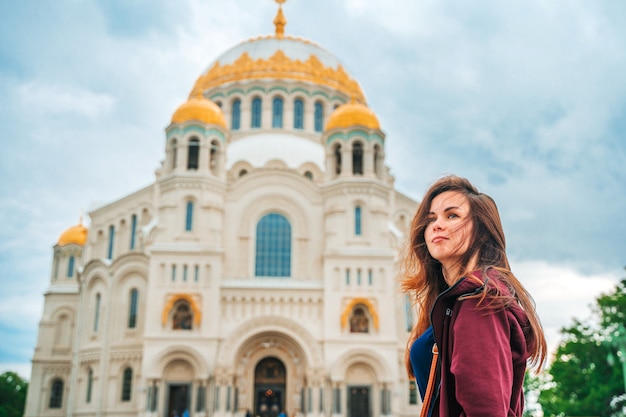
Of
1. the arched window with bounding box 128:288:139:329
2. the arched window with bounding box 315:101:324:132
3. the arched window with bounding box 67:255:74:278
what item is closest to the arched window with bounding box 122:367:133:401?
the arched window with bounding box 128:288:139:329

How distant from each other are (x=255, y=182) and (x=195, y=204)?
3.31m

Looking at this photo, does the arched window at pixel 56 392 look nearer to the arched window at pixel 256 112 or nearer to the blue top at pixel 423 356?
the arched window at pixel 256 112

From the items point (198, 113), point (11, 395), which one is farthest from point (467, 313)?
point (11, 395)

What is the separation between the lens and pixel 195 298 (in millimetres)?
29672

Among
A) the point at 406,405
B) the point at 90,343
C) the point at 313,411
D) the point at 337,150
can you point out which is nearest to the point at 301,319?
the point at 313,411

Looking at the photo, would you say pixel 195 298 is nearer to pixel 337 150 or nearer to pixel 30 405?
pixel 337 150

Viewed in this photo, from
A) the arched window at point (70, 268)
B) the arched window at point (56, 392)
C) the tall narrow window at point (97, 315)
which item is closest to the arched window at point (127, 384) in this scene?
the tall narrow window at point (97, 315)

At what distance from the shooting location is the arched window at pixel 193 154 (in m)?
33.2

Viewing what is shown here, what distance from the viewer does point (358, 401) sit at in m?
29.2

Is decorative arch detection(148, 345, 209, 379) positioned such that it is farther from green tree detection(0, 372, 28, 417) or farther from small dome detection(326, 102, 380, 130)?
green tree detection(0, 372, 28, 417)

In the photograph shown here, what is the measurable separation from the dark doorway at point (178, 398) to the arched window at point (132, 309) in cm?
460

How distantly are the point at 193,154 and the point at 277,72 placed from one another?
1185 cm

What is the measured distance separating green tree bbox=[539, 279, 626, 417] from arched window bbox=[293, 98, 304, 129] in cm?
2011

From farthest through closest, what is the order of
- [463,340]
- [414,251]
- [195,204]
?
[195,204], [414,251], [463,340]
